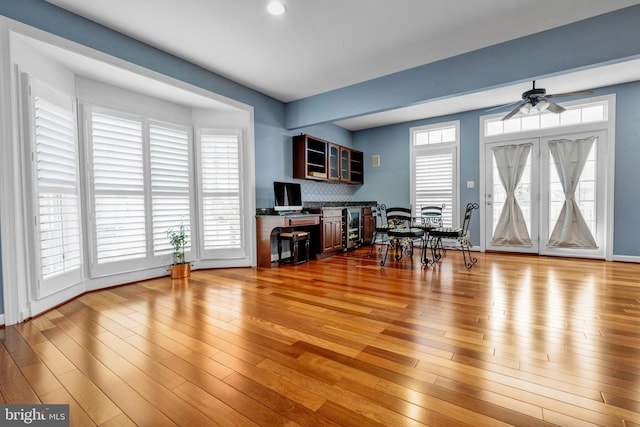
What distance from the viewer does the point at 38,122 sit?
2.68 metres

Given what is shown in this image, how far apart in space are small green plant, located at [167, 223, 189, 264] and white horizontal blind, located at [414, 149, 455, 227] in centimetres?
486

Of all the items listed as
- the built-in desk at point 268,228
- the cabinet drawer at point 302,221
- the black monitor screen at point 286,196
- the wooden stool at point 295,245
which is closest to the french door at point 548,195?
the cabinet drawer at point 302,221

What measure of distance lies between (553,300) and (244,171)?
424 cm

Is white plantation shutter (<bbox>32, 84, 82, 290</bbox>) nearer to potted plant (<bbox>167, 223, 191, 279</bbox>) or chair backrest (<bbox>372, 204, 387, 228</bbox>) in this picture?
potted plant (<bbox>167, 223, 191, 279</bbox>)

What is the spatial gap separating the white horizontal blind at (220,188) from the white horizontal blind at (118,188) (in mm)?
861

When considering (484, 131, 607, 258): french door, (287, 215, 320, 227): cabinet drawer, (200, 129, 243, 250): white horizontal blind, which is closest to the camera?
(200, 129, 243, 250): white horizontal blind

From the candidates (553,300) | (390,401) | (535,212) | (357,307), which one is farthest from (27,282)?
(535,212)

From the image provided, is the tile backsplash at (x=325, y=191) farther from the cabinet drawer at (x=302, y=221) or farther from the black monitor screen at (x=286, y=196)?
the cabinet drawer at (x=302, y=221)

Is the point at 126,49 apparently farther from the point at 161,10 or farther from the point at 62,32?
the point at 161,10

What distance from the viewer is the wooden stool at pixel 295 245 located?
4.71 m

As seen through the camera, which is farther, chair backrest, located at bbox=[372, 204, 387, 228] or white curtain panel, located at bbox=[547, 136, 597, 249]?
chair backrest, located at bbox=[372, 204, 387, 228]

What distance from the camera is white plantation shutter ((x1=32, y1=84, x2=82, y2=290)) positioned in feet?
8.79

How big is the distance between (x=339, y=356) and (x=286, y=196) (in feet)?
11.3

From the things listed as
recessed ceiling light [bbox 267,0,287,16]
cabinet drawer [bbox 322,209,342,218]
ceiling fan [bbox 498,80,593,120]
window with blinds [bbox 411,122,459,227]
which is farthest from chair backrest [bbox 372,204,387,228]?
recessed ceiling light [bbox 267,0,287,16]
